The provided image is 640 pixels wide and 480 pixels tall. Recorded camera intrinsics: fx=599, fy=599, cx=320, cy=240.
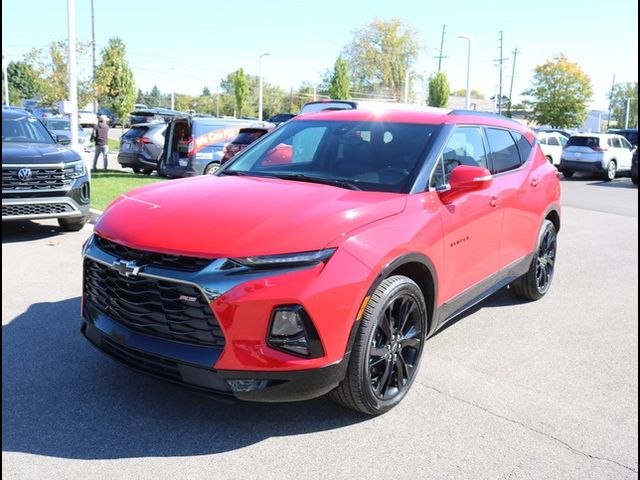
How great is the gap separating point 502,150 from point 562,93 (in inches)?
2022

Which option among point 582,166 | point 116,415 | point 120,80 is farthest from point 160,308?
point 120,80

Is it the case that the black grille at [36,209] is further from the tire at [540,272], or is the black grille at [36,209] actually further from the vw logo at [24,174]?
the tire at [540,272]

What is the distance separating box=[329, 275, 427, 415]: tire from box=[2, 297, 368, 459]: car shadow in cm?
21

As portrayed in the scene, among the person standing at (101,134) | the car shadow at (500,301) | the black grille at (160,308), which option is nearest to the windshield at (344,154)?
the black grille at (160,308)

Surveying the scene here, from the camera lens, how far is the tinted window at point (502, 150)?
4922mm

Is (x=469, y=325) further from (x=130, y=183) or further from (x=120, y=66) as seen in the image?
(x=120, y=66)

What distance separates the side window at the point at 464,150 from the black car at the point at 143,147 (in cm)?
1310

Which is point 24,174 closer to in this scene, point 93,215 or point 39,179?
point 39,179

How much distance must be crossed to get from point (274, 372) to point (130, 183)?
11.5 m

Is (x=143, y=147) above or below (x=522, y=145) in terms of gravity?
below

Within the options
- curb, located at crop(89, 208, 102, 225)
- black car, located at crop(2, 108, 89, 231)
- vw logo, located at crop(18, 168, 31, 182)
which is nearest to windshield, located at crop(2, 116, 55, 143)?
black car, located at crop(2, 108, 89, 231)

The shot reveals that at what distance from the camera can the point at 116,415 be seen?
3.36 metres

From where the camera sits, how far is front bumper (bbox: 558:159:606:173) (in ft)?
71.4

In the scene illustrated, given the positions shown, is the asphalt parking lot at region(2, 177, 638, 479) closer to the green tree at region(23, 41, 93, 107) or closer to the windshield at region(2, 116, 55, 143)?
the windshield at region(2, 116, 55, 143)
